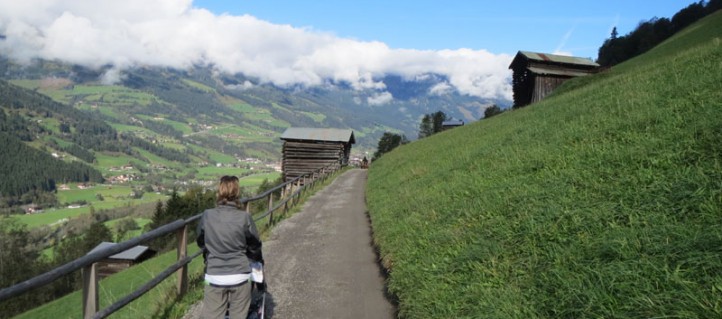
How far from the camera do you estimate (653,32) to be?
8088 centimetres

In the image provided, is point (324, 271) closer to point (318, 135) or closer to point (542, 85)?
point (542, 85)

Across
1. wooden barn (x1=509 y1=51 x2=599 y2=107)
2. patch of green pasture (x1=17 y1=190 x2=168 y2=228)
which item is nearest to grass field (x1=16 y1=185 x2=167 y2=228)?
patch of green pasture (x1=17 y1=190 x2=168 y2=228)

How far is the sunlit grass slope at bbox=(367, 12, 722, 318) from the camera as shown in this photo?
11.5ft

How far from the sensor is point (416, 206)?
9.80 metres

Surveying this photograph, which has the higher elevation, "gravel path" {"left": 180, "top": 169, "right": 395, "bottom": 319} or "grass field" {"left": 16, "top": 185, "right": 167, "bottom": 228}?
"gravel path" {"left": 180, "top": 169, "right": 395, "bottom": 319}

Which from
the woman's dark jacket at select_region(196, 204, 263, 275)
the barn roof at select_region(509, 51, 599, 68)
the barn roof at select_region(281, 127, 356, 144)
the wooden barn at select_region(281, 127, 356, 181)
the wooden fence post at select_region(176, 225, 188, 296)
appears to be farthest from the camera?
the barn roof at select_region(281, 127, 356, 144)

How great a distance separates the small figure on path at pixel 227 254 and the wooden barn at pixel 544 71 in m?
36.3

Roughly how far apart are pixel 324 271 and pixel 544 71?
114ft

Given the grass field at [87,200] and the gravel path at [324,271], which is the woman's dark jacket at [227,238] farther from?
the grass field at [87,200]

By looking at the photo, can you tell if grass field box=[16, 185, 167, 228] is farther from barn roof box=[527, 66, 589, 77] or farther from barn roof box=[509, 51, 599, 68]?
barn roof box=[527, 66, 589, 77]

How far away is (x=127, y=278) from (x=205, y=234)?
23151 mm

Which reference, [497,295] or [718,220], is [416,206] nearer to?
[497,295]

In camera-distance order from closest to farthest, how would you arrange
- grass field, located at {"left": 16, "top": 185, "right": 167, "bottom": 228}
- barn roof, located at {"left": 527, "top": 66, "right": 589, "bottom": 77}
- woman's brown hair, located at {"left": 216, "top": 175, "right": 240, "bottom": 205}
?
woman's brown hair, located at {"left": 216, "top": 175, "right": 240, "bottom": 205}
barn roof, located at {"left": 527, "top": 66, "right": 589, "bottom": 77}
grass field, located at {"left": 16, "top": 185, "right": 167, "bottom": 228}

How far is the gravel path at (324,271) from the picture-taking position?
20.8 feet
